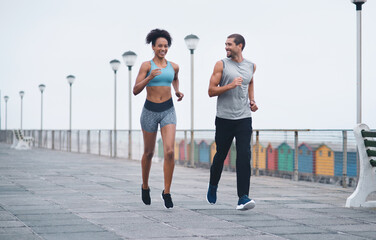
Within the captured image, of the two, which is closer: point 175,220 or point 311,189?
point 175,220

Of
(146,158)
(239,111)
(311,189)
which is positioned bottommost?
(311,189)

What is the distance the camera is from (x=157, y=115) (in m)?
7.18

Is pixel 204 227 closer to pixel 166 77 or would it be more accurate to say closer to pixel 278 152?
pixel 166 77

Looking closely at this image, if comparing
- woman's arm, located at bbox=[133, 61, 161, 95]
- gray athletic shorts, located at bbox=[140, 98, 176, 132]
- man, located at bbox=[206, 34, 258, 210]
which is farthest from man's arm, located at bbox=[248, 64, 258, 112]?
woman's arm, located at bbox=[133, 61, 161, 95]

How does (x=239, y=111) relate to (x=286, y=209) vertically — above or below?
above

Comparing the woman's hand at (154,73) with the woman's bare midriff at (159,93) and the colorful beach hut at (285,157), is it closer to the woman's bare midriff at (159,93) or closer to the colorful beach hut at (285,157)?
the woman's bare midriff at (159,93)

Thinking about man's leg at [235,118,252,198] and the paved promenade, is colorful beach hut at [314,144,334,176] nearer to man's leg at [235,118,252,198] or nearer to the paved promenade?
the paved promenade

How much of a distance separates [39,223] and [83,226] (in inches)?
18.4

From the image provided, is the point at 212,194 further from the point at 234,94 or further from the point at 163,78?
the point at 163,78

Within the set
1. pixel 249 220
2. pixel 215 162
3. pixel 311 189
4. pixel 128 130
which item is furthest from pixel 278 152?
pixel 128 130

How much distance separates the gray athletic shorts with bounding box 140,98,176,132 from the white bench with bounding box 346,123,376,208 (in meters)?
2.31

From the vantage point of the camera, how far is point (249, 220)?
6.30m

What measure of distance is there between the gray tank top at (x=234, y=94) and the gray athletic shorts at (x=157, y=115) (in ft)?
1.84

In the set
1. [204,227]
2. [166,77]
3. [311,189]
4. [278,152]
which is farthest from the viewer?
[278,152]
